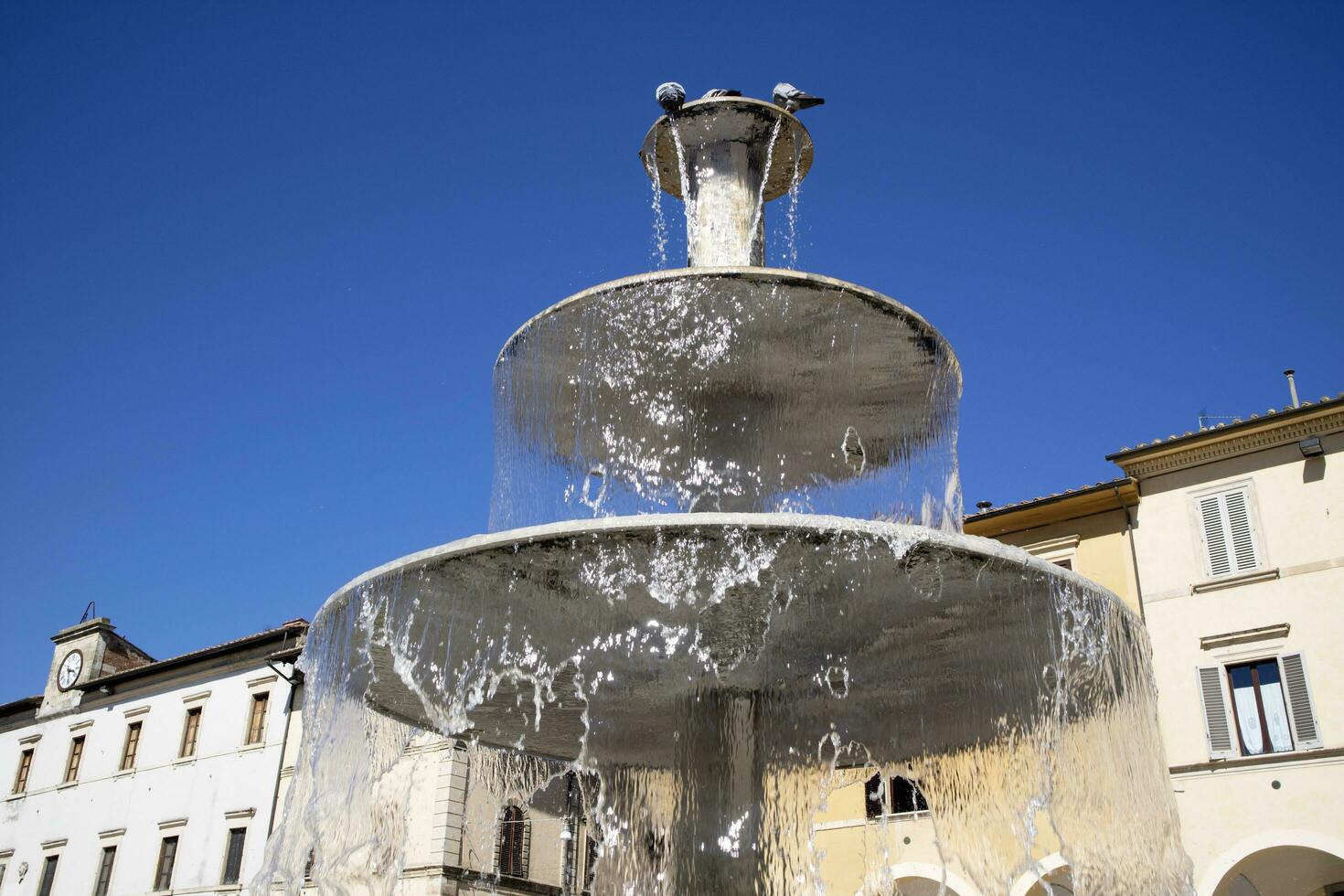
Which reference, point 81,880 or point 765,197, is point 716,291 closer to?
point 765,197

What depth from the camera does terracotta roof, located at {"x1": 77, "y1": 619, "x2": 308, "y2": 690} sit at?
29.3 metres

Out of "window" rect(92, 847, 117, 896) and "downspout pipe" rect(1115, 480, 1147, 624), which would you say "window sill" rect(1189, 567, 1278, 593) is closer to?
"downspout pipe" rect(1115, 480, 1147, 624)

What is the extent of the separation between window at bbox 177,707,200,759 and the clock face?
5851 mm

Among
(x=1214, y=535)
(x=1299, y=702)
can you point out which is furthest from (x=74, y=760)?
(x=1299, y=702)

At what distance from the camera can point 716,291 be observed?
7102mm

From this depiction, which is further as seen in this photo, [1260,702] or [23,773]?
[23,773]

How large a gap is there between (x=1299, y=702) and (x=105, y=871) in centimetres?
2681

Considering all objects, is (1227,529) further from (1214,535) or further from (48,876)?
(48,876)

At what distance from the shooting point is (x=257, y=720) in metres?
29.5

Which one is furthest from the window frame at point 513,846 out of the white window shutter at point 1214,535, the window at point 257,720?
the white window shutter at point 1214,535

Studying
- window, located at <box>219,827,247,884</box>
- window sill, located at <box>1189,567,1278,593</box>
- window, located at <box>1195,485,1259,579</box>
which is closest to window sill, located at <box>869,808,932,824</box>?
window sill, located at <box>1189,567,1278,593</box>

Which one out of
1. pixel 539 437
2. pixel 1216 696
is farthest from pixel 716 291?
pixel 1216 696

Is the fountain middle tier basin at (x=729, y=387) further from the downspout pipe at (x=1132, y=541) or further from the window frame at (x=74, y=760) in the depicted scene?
the window frame at (x=74, y=760)

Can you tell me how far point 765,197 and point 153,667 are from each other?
91.2ft
